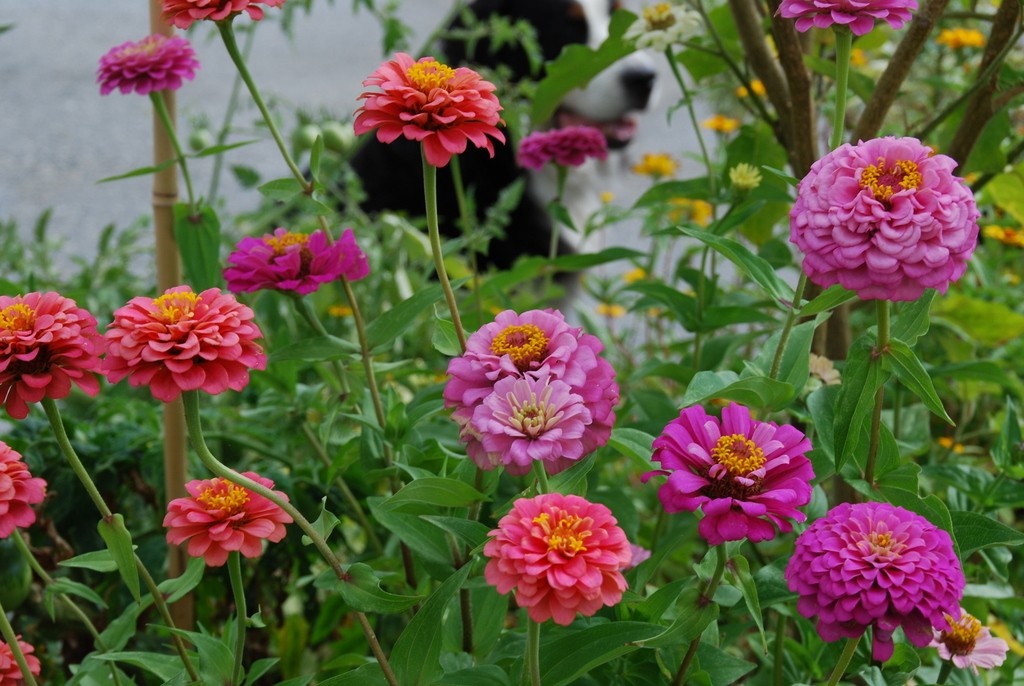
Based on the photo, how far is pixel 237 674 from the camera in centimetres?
56

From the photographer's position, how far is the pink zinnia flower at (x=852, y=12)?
503mm

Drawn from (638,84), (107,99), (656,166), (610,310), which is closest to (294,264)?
(610,310)

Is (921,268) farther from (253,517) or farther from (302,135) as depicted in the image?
(302,135)

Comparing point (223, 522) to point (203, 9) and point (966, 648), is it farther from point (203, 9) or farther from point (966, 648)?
point (966, 648)

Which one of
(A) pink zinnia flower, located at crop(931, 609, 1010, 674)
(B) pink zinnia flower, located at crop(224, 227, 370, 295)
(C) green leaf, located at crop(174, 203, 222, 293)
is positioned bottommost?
(A) pink zinnia flower, located at crop(931, 609, 1010, 674)

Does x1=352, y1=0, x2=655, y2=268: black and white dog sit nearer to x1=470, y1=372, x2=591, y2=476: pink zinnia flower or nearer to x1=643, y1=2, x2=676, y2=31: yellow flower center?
x1=643, y1=2, x2=676, y2=31: yellow flower center

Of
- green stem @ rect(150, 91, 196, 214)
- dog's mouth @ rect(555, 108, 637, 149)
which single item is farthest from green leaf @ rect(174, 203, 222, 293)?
dog's mouth @ rect(555, 108, 637, 149)

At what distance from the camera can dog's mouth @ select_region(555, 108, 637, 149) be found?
5.51ft

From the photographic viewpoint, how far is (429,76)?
19.5 inches

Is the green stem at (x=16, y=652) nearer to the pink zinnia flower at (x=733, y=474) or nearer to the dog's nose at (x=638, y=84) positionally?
the pink zinnia flower at (x=733, y=474)

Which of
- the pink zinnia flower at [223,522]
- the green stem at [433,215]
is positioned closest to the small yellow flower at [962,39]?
the green stem at [433,215]

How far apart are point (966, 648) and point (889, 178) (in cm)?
28

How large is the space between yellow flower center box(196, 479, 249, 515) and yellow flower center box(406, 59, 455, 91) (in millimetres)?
204

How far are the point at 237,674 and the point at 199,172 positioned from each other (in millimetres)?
2122
